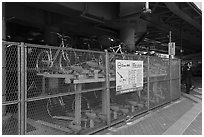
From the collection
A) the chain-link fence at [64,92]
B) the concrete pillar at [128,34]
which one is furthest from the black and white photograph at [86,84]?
the concrete pillar at [128,34]

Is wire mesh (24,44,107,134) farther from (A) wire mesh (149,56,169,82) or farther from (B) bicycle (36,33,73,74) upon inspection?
(A) wire mesh (149,56,169,82)

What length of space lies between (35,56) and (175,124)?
4233 millimetres

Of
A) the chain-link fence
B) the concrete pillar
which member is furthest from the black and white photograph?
the concrete pillar

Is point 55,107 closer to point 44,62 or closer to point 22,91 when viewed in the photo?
point 44,62

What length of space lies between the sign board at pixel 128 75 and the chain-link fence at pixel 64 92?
16 centimetres

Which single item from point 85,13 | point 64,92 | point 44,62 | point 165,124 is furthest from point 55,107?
point 85,13

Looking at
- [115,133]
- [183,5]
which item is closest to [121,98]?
[115,133]

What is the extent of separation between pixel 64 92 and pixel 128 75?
1823 mm

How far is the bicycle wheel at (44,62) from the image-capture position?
5.68 meters

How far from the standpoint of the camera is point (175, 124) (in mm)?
6000

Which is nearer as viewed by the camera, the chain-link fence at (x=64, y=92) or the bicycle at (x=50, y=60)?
the chain-link fence at (x=64, y=92)

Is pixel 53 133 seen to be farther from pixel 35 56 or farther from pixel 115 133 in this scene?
pixel 35 56

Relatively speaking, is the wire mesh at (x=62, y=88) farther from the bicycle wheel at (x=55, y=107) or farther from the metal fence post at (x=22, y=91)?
the metal fence post at (x=22, y=91)

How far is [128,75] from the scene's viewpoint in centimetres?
622
